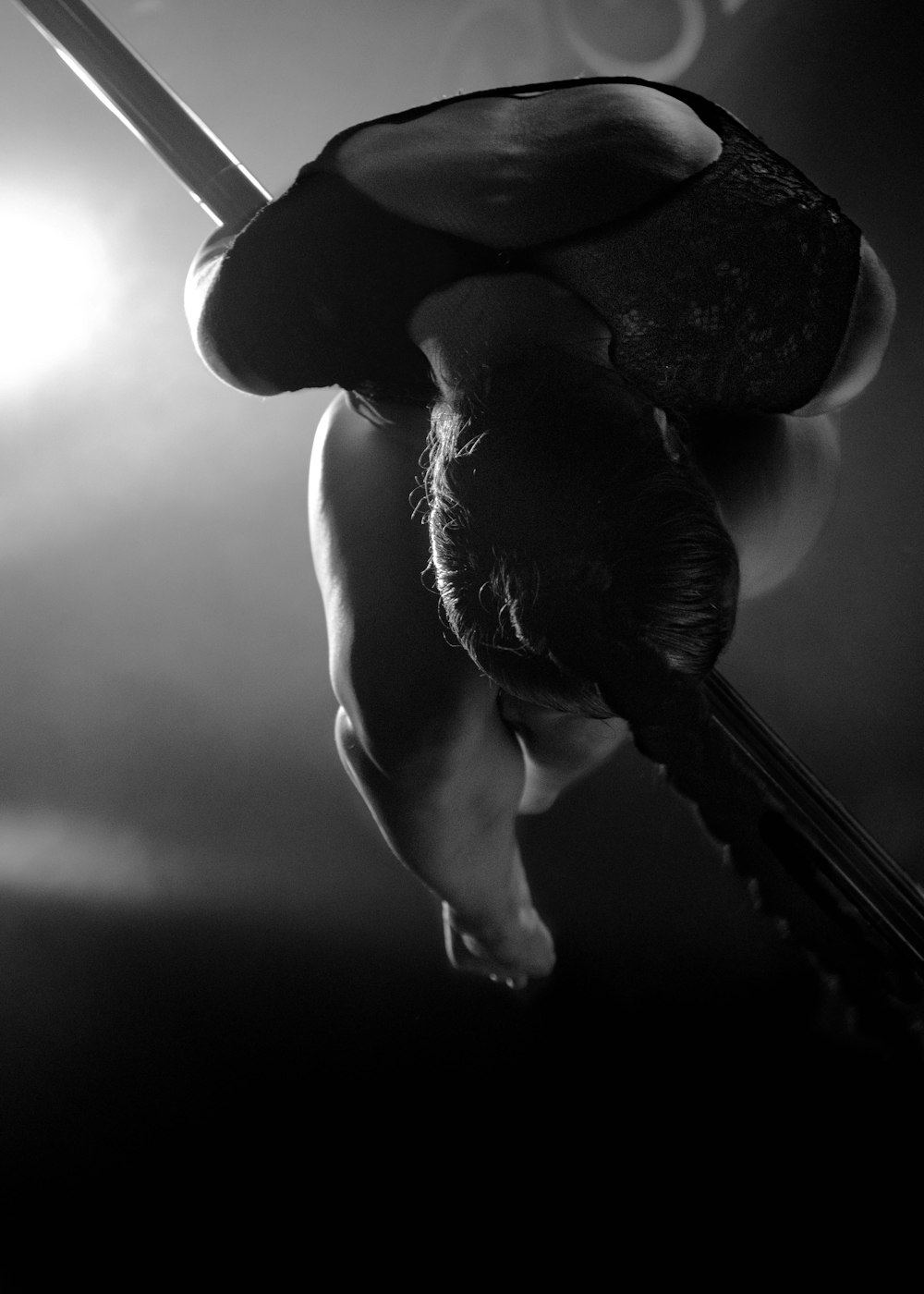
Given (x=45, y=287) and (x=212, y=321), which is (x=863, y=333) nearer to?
(x=212, y=321)

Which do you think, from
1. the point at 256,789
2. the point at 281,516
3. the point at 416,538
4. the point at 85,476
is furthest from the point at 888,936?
the point at 85,476

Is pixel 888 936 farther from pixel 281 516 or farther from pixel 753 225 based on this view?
pixel 281 516

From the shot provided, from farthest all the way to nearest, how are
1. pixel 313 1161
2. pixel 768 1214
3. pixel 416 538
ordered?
pixel 313 1161, pixel 768 1214, pixel 416 538

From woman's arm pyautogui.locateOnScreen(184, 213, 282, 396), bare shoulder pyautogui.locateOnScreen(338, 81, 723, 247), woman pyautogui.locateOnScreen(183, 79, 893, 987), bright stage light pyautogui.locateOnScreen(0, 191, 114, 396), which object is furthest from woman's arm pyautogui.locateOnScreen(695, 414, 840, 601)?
bright stage light pyautogui.locateOnScreen(0, 191, 114, 396)

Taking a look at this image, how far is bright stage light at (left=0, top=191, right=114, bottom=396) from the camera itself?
3.31ft

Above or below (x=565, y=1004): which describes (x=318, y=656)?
above

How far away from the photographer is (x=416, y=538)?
1.60 feet

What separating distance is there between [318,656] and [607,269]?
0.88 meters

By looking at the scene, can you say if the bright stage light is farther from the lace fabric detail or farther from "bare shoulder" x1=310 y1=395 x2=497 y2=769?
the lace fabric detail

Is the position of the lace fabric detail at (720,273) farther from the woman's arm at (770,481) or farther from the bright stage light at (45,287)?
the bright stage light at (45,287)

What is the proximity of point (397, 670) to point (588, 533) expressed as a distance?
23 centimetres

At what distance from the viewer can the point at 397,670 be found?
485mm

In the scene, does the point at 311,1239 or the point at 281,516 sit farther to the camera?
the point at 281,516

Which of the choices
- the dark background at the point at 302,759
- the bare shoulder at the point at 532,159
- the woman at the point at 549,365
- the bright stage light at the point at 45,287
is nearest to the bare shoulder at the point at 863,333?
the woman at the point at 549,365
